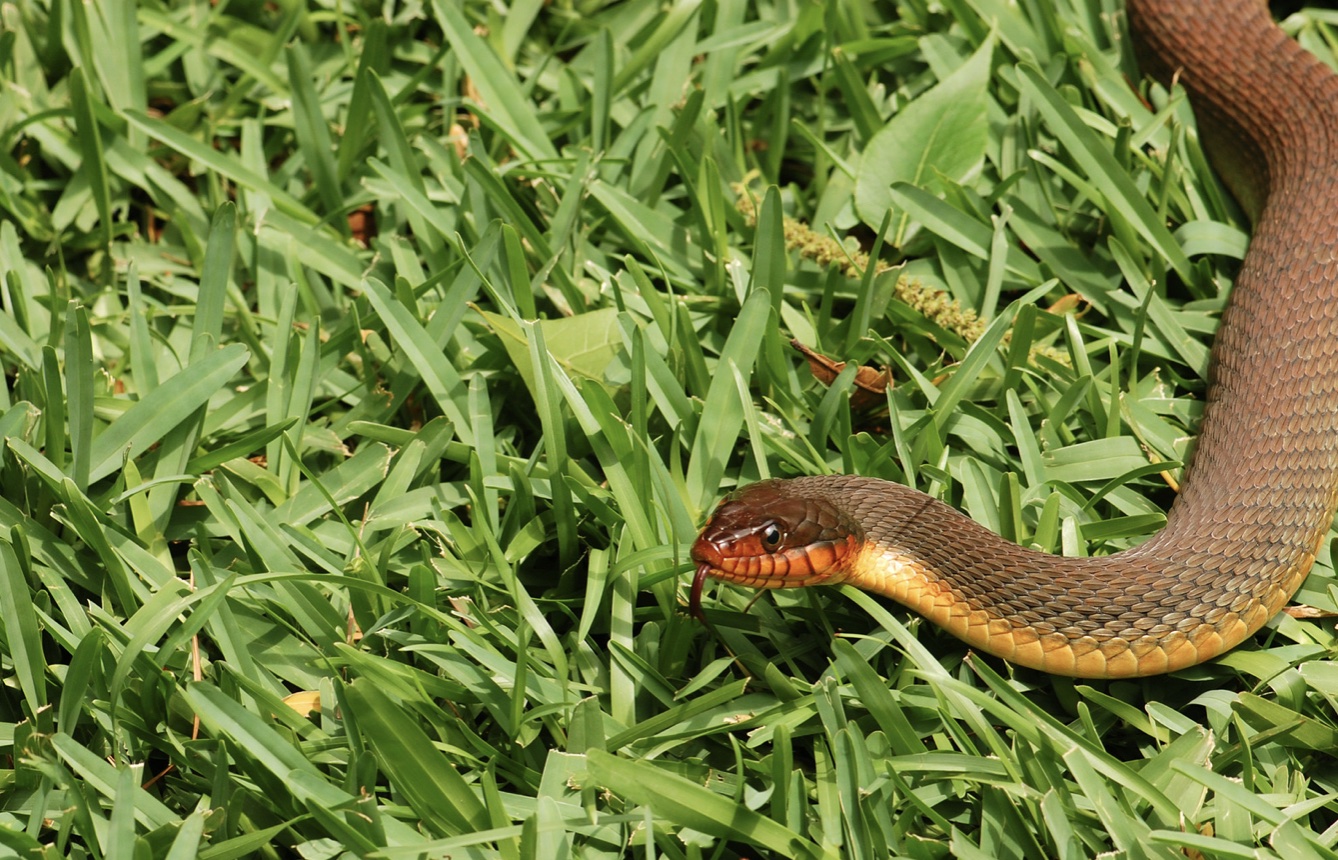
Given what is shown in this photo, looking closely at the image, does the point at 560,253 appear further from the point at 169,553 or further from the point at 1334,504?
the point at 1334,504

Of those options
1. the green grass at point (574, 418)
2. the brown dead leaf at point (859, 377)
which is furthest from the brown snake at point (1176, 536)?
the brown dead leaf at point (859, 377)

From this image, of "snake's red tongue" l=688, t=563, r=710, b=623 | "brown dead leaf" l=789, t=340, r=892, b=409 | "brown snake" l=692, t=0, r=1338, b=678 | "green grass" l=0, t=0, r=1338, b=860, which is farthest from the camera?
"brown dead leaf" l=789, t=340, r=892, b=409

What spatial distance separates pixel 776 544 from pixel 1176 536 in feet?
3.50

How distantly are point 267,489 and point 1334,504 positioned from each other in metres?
2.74

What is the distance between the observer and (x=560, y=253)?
355 cm

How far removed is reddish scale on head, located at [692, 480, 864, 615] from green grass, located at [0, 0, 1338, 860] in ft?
0.56

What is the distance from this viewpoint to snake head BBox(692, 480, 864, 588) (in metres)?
2.72

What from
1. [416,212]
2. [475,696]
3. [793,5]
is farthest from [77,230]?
[793,5]

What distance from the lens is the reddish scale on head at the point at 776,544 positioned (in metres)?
2.72

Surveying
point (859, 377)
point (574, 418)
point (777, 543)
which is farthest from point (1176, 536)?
point (574, 418)

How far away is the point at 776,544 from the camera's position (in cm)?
274

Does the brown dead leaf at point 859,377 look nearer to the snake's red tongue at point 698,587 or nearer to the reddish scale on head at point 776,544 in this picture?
the reddish scale on head at point 776,544

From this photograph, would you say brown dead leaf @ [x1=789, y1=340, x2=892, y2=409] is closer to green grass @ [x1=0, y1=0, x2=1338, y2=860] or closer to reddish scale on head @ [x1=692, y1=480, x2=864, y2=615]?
green grass @ [x1=0, y1=0, x2=1338, y2=860]

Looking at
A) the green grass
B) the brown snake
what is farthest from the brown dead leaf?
the brown snake
